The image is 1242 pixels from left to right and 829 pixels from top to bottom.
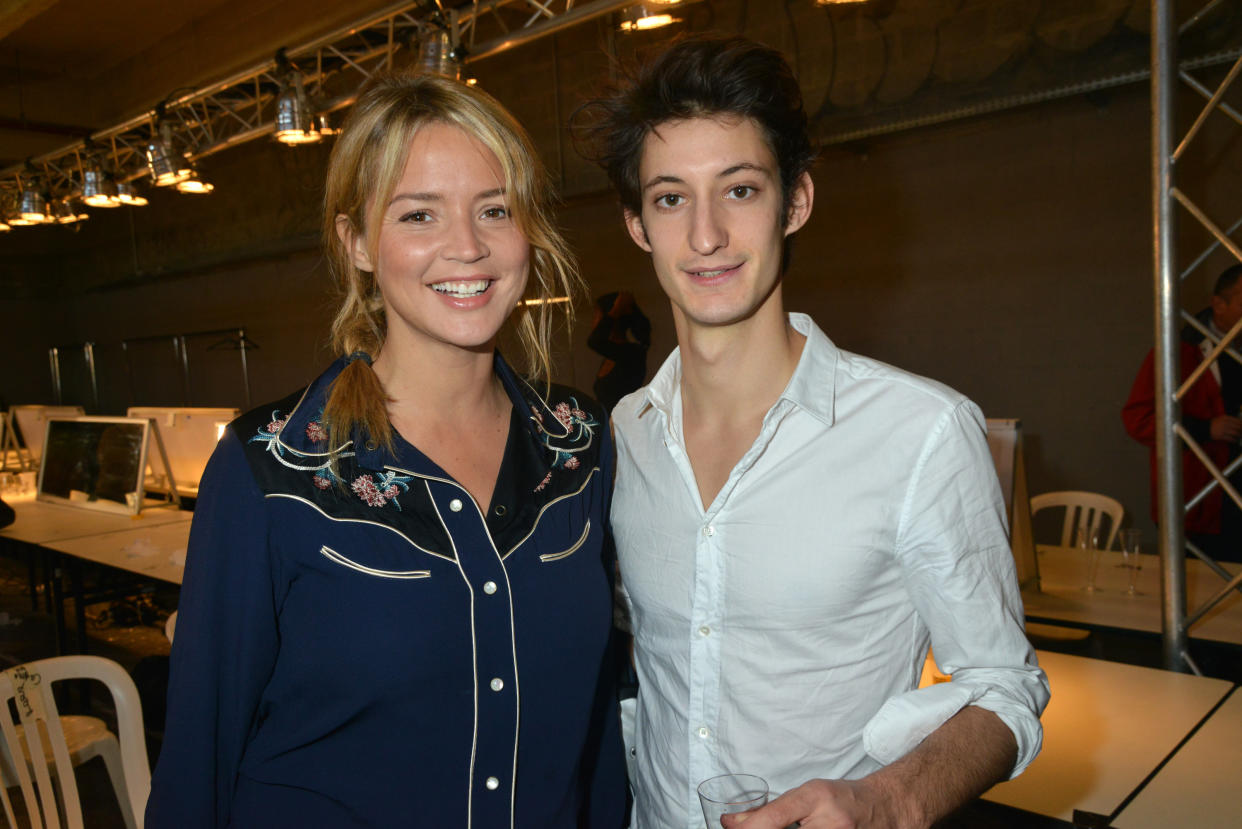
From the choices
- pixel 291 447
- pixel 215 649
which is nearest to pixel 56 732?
pixel 215 649

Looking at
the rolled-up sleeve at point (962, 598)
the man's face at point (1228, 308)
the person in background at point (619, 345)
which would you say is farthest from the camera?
the person in background at point (619, 345)

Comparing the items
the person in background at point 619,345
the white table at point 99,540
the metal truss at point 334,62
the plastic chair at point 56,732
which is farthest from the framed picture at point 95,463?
the person in background at point 619,345

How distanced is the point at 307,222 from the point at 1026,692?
9795mm

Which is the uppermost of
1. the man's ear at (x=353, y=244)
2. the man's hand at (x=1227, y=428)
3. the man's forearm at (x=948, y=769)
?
the man's ear at (x=353, y=244)

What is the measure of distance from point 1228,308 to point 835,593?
10.9 feet

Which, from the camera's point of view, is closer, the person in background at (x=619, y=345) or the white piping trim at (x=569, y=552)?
the white piping trim at (x=569, y=552)

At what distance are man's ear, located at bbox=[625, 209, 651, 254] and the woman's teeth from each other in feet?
0.96

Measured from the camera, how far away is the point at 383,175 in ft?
4.31

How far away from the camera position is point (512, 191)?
1386 mm

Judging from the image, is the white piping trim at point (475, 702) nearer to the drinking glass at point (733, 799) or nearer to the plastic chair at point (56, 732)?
the drinking glass at point (733, 799)

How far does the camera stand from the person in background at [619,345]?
5977 millimetres

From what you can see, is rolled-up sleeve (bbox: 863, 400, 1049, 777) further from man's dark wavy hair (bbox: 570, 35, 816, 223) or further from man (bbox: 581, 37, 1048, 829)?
man's dark wavy hair (bbox: 570, 35, 816, 223)

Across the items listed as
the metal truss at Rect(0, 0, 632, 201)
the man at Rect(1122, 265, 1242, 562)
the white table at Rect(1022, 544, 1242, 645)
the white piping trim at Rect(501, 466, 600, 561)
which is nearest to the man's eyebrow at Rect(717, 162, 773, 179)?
the white piping trim at Rect(501, 466, 600, 561)

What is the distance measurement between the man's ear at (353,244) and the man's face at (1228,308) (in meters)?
3.62
